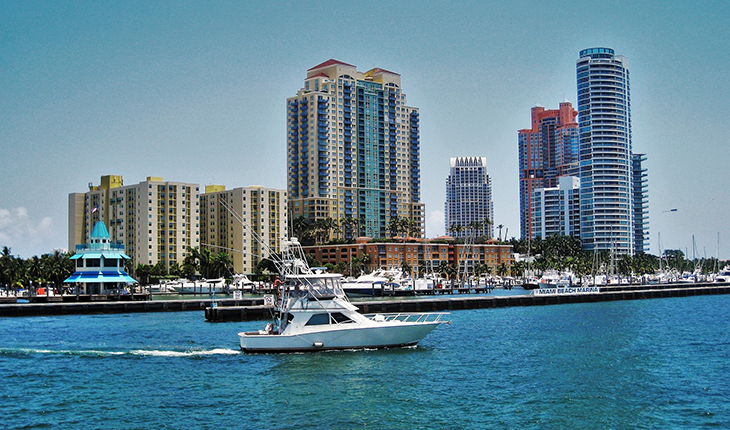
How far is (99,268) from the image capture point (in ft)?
427

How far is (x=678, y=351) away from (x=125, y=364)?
40.4 meters

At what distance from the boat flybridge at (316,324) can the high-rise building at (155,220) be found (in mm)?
144508

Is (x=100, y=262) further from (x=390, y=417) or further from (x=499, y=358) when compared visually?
(x=390, y=417)

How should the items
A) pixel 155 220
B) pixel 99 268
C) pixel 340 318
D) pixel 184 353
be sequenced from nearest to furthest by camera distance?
pixel 340 318 < pixel 184 353 < pixel 99 268 < pixel 155 220

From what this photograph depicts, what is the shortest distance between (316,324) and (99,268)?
88.4 meters

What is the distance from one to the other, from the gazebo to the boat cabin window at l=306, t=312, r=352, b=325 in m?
82.1

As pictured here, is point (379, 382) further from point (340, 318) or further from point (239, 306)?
point (239, 306)

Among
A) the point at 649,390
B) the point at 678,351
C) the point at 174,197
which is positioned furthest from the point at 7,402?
the point at 174,197

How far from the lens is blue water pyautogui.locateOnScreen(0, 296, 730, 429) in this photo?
1382 inches

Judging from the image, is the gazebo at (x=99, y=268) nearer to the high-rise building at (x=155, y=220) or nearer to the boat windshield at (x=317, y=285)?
the high-rise building at (x=155, y=220)

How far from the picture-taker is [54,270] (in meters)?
143

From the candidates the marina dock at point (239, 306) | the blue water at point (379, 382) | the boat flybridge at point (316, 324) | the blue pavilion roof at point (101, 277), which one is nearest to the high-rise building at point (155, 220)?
the blue pavilion roof at point (101, 277)

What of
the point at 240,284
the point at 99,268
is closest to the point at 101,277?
the point at 99,268

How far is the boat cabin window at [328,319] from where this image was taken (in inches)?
2068
